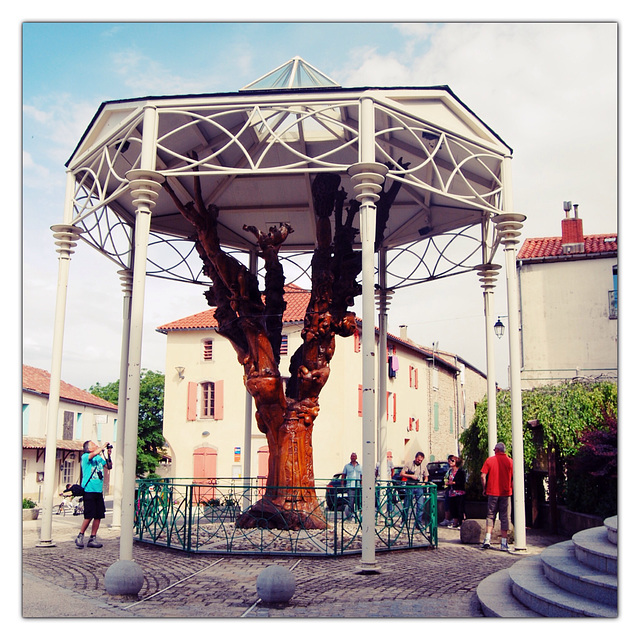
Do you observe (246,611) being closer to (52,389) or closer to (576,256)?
(52,389)

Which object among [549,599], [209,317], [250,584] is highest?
[209,317]

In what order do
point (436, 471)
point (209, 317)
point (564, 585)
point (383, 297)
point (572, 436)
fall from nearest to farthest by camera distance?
point (564, 585)
point (572, 436)
point (383, 297)
point (209, 317)
point (436, 471)

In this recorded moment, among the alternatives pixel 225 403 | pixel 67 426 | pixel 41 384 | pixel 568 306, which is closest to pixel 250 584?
A: pixel 568 306

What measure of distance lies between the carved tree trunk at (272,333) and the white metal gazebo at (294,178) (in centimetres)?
114

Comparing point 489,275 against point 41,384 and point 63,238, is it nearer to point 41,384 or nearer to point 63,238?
point 63,238

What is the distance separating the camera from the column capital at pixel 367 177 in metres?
8.45

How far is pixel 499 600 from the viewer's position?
633 cm

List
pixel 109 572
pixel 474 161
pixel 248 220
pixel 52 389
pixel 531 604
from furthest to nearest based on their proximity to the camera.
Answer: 1. pixel 248 220
2. pixel 474 161
3. pixel 52 389
4. pixel 109 572
5. pixel 531 604

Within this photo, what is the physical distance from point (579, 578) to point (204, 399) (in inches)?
1035

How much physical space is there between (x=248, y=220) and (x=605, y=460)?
902cm

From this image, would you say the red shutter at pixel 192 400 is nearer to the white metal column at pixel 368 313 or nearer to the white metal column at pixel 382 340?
the white metal column at pixel 382 340


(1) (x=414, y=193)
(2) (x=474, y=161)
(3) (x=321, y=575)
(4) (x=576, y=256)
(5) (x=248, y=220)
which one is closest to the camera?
(3) (x=321, y=575)

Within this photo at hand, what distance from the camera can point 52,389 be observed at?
10430mm

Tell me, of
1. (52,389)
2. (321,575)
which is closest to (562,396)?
(321,575)
